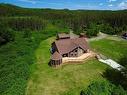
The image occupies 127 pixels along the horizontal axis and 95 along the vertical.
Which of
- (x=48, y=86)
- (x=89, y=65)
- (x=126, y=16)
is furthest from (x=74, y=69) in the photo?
(x=126, y=16)

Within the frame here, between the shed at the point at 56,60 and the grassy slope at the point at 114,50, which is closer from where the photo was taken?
the shed at the point at 56,60

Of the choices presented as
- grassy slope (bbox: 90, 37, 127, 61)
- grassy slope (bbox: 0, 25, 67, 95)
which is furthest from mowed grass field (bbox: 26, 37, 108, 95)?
grassy slope (bbox: 90, 37, 127, 61)

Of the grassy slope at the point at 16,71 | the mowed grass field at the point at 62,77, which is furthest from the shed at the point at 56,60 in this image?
the grassy slope at the point at 16,71

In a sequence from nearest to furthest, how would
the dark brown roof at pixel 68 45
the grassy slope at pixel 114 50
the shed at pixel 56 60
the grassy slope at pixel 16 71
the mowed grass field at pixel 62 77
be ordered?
the grassy slope at pixel 16 71, the mowed grass field at pixel 62 77, the shed at pixel 56 60, the dark brown roof at pixel 68 45, the grassy slope at pixel 114 50

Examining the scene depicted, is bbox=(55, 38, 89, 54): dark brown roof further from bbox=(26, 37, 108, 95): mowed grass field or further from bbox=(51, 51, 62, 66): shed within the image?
bbox=(51, 51, 62, 66): shed

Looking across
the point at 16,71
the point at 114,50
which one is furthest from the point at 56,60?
the point at 114,50

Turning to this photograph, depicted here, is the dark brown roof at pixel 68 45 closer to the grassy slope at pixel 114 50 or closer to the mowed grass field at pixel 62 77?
the mowed grass field at pixel 62 77

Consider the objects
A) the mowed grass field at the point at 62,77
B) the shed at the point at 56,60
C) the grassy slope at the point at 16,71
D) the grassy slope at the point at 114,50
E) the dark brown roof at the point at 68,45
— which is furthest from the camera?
the grassy slope at the point at 114,50

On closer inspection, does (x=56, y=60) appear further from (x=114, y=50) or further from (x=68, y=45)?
(x=114, y=50)

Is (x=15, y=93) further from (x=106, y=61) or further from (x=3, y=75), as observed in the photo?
(x=106, y=61)
